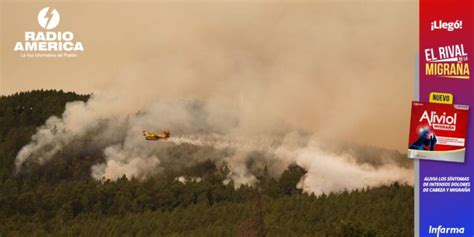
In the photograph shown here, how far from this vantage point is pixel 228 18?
8.52 m

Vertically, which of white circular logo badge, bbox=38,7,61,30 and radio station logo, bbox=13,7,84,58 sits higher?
white circular logo badge, bbox=38,7,61,30

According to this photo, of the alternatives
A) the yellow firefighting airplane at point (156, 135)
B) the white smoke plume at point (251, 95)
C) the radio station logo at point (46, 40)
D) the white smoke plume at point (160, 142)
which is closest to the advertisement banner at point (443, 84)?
the white smoke plume at point (251, 95)

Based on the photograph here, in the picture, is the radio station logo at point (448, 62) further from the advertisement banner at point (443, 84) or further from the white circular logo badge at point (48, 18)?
the white circular logo badge at point (48, 18)

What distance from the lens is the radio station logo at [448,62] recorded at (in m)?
8.57

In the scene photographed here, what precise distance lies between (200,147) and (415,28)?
2138 mm

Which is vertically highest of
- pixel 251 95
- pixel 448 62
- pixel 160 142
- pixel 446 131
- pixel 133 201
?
pixel 448 62

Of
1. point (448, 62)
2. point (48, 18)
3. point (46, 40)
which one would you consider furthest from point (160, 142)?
point (448, 62)

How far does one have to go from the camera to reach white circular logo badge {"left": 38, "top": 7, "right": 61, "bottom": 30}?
8.33 metres

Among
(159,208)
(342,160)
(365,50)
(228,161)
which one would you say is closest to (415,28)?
(365,50)

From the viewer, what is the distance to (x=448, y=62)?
338 inches

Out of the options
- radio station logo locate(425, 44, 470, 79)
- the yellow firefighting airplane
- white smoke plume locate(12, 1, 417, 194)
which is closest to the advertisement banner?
radio station logo locate(425, 44, 470, 79)

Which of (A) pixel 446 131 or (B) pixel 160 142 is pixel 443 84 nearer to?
(A) pixel 446 131

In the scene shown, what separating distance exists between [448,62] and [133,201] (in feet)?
9.58

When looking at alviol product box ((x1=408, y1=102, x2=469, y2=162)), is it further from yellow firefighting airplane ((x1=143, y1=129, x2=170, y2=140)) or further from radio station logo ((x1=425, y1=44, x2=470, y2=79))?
yellow firefighting airplane ((x1=143, y1=129, x2=170, y2=140))
